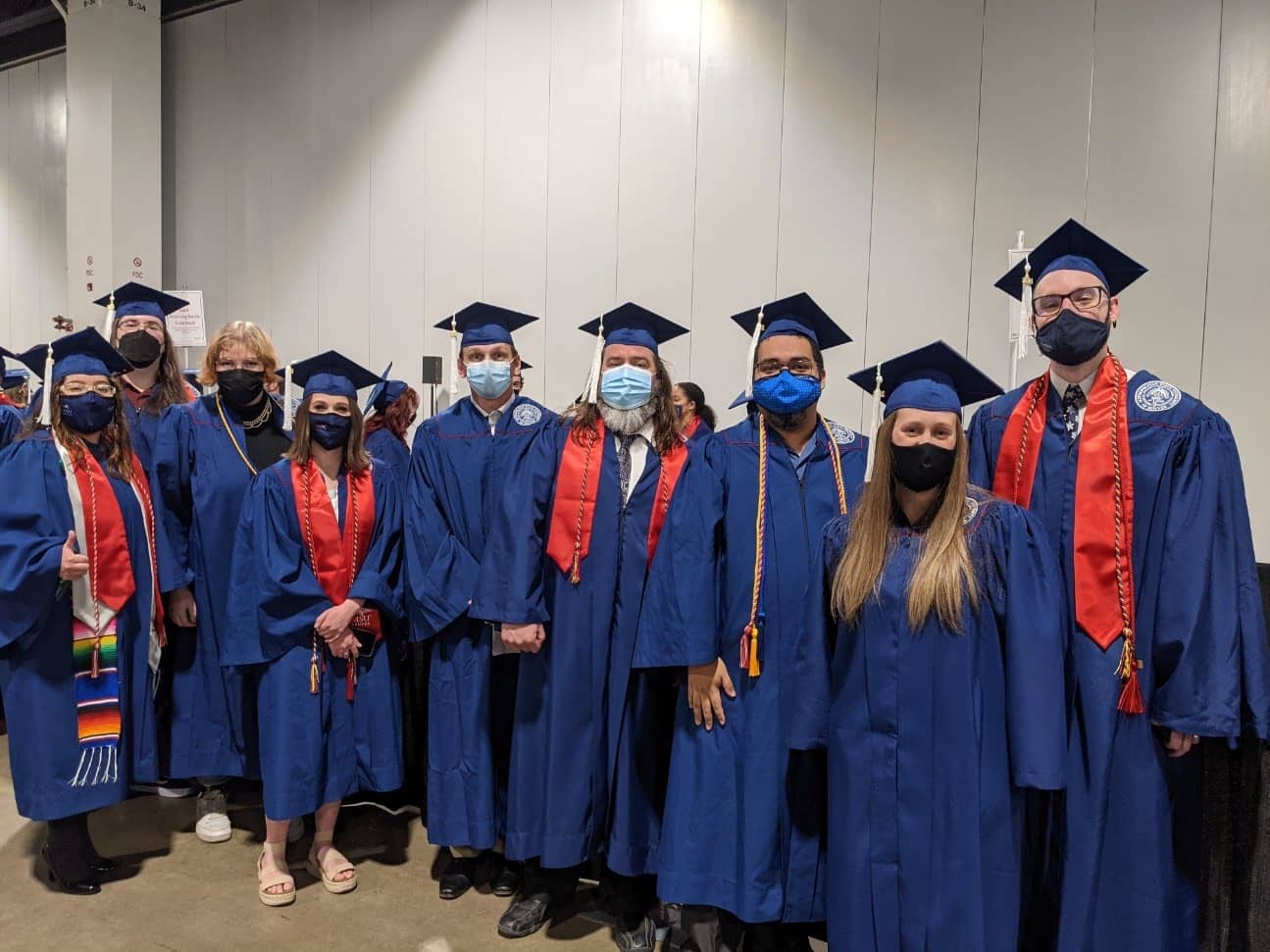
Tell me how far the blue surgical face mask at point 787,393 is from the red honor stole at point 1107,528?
28.7 inches

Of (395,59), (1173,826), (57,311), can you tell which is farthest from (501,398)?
(57,311)

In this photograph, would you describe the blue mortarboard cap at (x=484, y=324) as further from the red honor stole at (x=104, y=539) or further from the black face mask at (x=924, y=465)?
the black face mask at (x=924, y=465)

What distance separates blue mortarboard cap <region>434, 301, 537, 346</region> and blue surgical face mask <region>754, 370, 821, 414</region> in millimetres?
1091

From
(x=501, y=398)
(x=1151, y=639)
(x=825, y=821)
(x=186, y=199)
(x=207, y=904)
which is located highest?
(x=186, y=199)

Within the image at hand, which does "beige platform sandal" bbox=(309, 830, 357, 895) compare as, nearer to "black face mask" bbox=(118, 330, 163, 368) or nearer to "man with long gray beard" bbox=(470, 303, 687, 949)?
"man with long gray beard" bbox=(470, 303, 687, 949)

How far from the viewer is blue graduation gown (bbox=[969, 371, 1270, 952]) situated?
2252mm

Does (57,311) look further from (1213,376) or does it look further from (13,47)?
(1213,376)

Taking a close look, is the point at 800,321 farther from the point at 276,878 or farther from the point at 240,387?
the point at 276,878

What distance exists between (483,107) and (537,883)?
5.12 metres

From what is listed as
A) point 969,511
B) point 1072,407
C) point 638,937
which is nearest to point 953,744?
point 969,511

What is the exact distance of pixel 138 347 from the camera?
3734mm

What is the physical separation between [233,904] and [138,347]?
7.15 ft

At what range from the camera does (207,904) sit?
3.17 metres

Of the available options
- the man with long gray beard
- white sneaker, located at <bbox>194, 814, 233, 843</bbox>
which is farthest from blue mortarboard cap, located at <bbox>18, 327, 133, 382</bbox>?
white sneaker, located at <bbox>194, 814, 233, 843</bbox>
